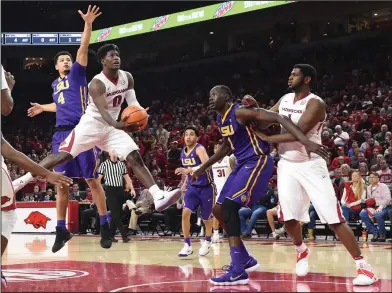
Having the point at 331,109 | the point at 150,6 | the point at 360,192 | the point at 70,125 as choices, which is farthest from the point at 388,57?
the point at 70,125

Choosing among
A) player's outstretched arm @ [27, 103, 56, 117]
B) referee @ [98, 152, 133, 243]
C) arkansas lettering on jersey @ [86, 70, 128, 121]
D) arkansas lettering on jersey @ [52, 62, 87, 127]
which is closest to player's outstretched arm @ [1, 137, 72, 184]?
arkansas lettering on jersey @ [86, 70, 128, 121]

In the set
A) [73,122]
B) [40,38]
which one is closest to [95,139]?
[73,122]

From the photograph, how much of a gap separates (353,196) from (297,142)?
5373 mm

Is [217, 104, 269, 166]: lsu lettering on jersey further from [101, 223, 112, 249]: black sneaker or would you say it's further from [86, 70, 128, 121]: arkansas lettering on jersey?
[101, 223, 112, 249]: black sneaker

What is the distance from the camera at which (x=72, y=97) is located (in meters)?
6.91

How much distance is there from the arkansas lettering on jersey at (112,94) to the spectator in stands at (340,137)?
796 cm

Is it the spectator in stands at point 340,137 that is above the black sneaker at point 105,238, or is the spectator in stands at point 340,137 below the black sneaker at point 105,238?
above

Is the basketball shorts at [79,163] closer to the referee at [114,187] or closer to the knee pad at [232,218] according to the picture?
the knee pad at [232,218]

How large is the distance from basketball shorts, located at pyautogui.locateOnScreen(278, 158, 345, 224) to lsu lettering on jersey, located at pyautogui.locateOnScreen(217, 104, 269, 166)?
0.89 ft

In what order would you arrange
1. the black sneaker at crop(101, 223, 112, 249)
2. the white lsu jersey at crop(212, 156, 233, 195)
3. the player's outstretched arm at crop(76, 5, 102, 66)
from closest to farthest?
the player's outstretched arm at crop(76, 5, 102, 66)
the black sneaker at crop(101, 223, 112, 249)
the white lsu jersey at crop(212, 156, 233, 195)

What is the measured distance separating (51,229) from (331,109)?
8013 mm

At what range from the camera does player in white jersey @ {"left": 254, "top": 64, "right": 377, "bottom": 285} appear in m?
5.21

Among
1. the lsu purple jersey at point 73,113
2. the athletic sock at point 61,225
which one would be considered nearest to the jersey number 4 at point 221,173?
the lsu purple jersey at point 73,113

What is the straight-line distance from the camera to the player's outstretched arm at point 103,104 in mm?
5855
